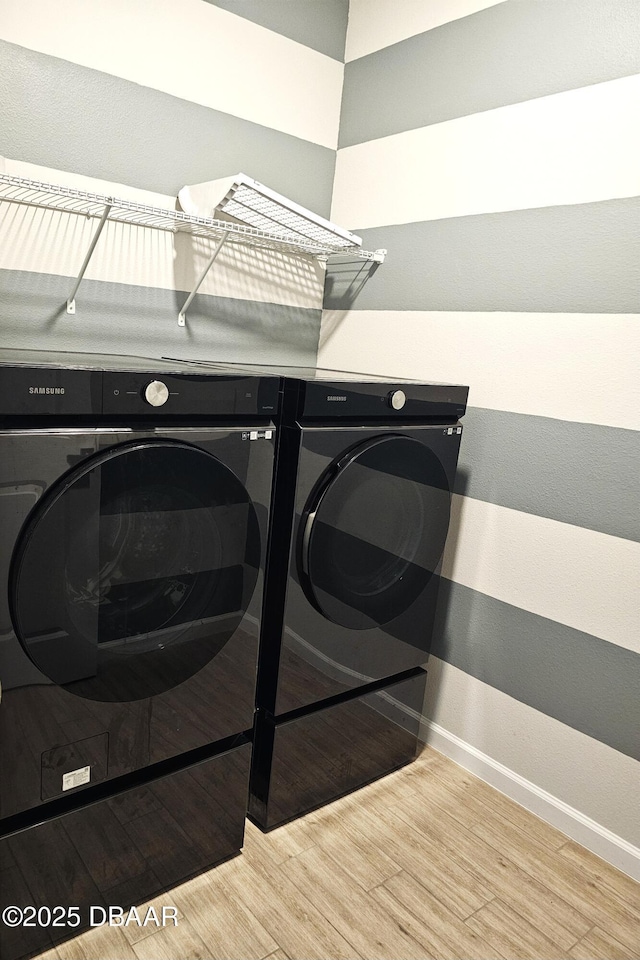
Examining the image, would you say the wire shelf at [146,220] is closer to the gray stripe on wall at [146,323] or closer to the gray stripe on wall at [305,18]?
the gray stripe on wall at [146,323]

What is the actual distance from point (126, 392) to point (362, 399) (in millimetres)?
613

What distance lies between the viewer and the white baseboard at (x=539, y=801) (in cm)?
177

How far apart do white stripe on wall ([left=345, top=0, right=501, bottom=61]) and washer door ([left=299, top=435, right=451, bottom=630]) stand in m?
1.34

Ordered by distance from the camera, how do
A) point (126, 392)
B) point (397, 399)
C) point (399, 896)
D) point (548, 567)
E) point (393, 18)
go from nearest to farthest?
point (126, 392), point (399, 896), point (397, 399), point (548, 567), point (393, 18)

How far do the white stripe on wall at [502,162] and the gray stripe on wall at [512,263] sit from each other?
1.6 inches

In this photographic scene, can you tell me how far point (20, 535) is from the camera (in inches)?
47.9

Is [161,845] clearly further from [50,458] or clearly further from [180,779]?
[50,458]

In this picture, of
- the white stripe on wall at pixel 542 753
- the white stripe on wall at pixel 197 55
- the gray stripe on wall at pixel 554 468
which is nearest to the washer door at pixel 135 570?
the gray stripe on wall at pixel 554 468

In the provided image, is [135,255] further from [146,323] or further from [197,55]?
[197,55]

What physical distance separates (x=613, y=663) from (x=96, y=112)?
6.62ft

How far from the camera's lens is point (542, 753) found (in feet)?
6.36

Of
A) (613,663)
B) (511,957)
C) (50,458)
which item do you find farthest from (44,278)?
(511,957)

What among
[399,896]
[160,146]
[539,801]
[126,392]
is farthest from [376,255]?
[399,896]

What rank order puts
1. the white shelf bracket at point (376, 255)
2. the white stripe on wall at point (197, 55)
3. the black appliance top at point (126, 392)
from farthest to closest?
the white shelf bracket at point (376, 255)
the white stripe on wall at point (197, 55)
the black appliance top at point (126, 392)
